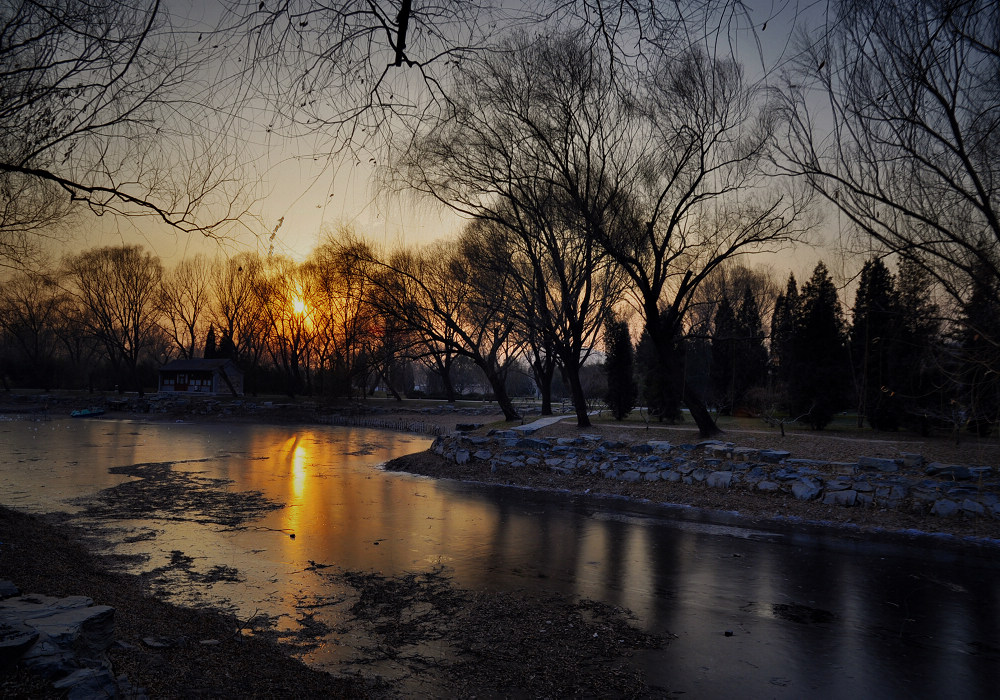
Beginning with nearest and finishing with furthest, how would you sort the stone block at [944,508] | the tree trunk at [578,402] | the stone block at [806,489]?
the stone block at [944,508], the stone block at [806,489], the tree trunk at [578,402]

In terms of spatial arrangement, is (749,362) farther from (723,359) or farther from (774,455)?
(774,455)

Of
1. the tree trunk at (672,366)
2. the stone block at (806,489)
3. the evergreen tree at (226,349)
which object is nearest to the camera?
the stone block at (806,489)

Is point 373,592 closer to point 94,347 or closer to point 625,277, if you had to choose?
point 625,277

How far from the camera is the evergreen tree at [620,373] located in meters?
29.4

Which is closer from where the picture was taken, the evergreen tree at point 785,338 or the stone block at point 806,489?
the stone block at point 806,489

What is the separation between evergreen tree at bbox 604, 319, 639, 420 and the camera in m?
29.4

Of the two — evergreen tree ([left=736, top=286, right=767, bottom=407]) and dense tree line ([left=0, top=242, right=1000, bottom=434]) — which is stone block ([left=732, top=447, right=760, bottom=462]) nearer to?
dense tree line ([left=0, top=242, right=1000, bottom=434])

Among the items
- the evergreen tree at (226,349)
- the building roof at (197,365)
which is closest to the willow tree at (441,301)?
the building roof at (197,365)

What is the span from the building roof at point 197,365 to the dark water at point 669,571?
49540 mm

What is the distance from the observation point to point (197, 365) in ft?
211

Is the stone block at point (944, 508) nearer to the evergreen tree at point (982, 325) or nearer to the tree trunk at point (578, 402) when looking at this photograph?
the evergreen tree at point (982, 325)

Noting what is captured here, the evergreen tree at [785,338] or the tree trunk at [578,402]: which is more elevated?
the evergreen tree at [785,338]

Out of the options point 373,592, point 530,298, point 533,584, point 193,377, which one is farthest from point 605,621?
point 193,377

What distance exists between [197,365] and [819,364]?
57.6 metres
